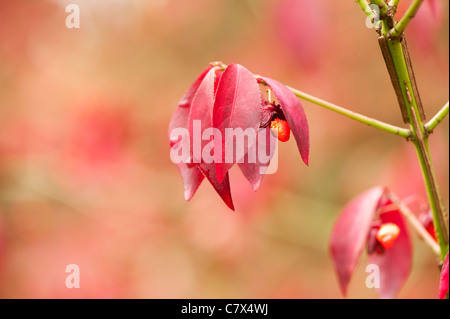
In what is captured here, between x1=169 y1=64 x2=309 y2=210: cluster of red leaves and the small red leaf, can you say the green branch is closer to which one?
x1=169 y1=64 x2=309 y2=210: cluster of red leaves

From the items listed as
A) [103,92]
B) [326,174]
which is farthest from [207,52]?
[326,174]

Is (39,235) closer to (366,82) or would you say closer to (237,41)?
(237,41)

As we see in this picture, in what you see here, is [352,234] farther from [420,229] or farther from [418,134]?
[418,134]

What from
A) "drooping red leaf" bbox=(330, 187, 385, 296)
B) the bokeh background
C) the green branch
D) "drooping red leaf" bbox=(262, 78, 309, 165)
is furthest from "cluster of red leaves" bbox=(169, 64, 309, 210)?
the bokeh background

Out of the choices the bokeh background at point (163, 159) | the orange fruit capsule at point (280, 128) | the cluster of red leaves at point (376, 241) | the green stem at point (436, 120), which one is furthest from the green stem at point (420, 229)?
the bokeh background at point (163, 159)

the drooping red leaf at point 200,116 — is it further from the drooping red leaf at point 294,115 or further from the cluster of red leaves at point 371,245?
the cluster of red leaves at point 371,245

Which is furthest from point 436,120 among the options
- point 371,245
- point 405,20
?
point 371,245
